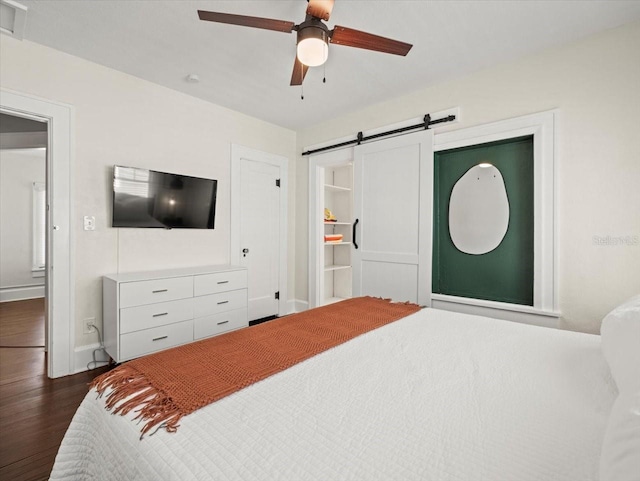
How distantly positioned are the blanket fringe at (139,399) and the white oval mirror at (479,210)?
284 centimetres

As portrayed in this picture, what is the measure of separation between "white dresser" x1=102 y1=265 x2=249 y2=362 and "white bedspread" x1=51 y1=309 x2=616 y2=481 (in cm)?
160

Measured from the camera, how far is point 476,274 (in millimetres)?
2982

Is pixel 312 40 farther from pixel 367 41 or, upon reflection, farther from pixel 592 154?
pixel 592 154

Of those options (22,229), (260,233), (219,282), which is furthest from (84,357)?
(22,229)

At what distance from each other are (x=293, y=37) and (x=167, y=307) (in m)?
2.44

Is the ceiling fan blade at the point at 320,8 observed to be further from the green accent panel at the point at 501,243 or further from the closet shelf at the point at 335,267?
the closet shelf at the point at 335,267

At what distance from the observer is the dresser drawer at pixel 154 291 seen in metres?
2.53

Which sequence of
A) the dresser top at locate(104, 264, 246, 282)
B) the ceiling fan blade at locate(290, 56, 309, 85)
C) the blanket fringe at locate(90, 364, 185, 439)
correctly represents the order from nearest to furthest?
the blanket fringe at locate(90, 364, 185, 439), the ceiling fan blade at locate(290, 56, 309, 85), the dresser top at locate(104, 264, 246, 282)

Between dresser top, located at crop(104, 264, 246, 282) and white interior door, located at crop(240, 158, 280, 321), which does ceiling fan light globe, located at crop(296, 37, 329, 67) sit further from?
white interior door, located at crop(240, 158, 280, 321)

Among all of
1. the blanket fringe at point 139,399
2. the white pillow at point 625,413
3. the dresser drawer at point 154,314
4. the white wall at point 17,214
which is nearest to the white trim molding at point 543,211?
the white pillow at point 625,413

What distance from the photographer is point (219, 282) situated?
315 cm

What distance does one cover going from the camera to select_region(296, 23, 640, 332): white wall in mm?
2188

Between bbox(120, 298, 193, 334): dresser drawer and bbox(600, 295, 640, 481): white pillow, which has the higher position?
bbox(600, 295, 640, 481): white pillow

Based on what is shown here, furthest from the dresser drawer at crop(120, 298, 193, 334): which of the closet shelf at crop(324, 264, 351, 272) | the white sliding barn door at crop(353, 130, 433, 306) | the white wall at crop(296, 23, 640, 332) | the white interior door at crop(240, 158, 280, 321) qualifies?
the white wall at crop(296, 23, 640, 332)
